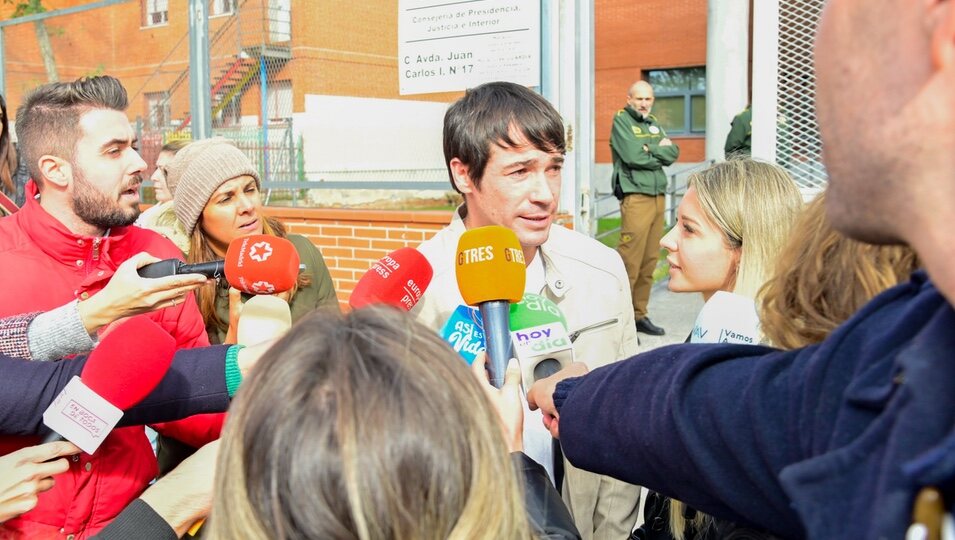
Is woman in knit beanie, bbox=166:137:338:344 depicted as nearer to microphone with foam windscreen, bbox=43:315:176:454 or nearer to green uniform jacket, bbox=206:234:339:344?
green uniform jacket, bbox=206:234:339:344

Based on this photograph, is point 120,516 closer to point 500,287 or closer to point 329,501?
point 500,287

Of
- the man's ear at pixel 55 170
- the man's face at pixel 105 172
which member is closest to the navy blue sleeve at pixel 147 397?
the man's face at pixel 105 172

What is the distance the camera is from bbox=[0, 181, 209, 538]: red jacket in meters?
2.20

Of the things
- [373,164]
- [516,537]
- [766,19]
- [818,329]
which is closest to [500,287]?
[818,329]

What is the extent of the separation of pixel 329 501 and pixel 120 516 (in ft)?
4.42

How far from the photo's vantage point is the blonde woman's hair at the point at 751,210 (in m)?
2.64

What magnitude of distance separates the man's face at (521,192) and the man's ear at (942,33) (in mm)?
1876

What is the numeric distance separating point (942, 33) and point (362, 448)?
2.62 ft

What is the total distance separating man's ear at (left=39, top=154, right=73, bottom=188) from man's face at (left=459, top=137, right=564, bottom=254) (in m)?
1.35

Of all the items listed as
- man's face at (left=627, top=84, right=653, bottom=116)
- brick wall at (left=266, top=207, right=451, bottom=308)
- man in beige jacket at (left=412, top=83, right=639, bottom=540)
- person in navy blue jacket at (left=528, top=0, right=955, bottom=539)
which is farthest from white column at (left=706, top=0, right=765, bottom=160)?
person in navy blue jacket at (left=528, top=0, right=955, bottom=539)

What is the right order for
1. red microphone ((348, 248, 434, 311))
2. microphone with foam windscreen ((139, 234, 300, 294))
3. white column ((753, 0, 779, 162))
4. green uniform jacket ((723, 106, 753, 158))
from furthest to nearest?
green uniform jacket ((723, 106, 753, 158)), white column ((753, 0, 779, 162)), microphone with foam windscreen ((139, 234, 300, 294)), red microphone ((348, 248, 434, 311))

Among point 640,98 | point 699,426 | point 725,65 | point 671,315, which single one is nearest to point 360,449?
point 699,426

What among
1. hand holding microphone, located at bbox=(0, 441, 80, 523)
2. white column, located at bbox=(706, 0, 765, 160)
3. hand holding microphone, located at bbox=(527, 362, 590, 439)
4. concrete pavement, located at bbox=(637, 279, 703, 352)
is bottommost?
concrete pavement, located at bbox=(637, 279, 703, 352)

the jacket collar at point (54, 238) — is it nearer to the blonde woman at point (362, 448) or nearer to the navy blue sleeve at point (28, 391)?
the navy blue sleeve at point (28, 391)
